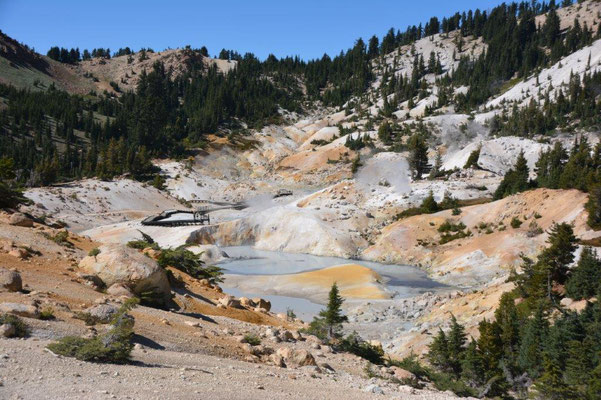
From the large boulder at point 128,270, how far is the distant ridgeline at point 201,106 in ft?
243

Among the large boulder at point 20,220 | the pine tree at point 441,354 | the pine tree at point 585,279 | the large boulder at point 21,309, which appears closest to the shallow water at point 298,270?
the pine tree at point 441,354

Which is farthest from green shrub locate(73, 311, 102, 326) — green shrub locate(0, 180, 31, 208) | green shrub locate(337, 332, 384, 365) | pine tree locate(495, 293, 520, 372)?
pine tree locate(495, 293, 520, 372)

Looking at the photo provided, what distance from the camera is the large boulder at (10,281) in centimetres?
1416

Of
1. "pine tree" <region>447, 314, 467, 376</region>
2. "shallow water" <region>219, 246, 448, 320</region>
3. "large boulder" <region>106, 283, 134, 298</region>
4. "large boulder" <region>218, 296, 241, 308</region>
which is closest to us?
"large boulder" <region>106, 283, 134, 298</region>

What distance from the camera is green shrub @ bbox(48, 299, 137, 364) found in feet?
35.9

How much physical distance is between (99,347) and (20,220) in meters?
14.9

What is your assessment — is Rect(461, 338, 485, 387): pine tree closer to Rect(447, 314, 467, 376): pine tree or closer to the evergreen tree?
Rect(447, 314, 467, 376): pine tree

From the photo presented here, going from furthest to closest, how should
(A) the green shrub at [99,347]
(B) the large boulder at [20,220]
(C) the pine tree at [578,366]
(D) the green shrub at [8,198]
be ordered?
(D) the green shrub at [8,198] → (B) the large boulder at [20,220] → (C) the pine tree at [578,366] → (A) the green shrub at [99,347]

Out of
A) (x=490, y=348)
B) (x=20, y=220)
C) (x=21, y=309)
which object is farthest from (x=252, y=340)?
(x=20, y=220)

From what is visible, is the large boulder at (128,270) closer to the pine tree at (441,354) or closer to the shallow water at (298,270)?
the pine tree at (441,354)

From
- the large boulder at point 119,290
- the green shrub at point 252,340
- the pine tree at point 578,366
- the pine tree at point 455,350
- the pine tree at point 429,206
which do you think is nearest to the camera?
the green shrub at point 252,340

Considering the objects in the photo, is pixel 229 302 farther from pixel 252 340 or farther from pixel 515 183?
pixel 515 183

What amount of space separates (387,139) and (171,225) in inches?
2717

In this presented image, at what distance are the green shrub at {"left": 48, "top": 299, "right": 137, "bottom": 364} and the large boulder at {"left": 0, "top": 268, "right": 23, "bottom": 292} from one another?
4192 mm
